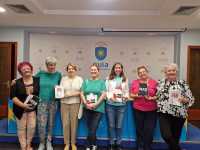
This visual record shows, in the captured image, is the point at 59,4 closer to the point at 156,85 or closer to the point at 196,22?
the point at 156,85

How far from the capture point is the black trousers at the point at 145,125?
3.77 metres

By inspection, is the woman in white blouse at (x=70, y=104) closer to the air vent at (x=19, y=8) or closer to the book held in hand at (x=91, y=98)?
the book held in hand at (x=91, y=98)

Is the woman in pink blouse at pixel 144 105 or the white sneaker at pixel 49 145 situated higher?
the woman in pink blouse at pixel 144 105

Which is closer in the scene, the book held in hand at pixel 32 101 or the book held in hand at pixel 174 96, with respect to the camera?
the book held in hand at pixel 174 96

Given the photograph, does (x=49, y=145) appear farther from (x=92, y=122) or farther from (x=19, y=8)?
(x=19, y=8)

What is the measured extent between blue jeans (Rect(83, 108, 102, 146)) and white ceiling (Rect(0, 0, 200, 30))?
6.85 feet

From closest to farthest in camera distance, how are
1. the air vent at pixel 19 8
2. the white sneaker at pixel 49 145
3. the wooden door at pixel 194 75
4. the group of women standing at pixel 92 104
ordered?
1. the group of women standing at pixel 92 104
2. the white sneaker at pixel 49 145
3. the air vent at pixel 19 8
4. the wooden door at pixel 194 75

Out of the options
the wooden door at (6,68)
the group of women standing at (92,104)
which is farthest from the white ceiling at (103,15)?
the group of women standing at (92,104)

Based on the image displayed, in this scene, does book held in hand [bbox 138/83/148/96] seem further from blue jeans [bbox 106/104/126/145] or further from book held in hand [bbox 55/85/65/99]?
book held in hand [bbox 55/85/65/99]

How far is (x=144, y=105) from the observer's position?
3754 mm

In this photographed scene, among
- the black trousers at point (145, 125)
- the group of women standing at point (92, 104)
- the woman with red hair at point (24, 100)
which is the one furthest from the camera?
the black trousers at point (145, 125)

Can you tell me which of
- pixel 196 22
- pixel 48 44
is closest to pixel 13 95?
pixel 48 44

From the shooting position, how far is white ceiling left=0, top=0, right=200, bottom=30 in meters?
4.86

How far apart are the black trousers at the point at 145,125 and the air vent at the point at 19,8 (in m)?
2.89
